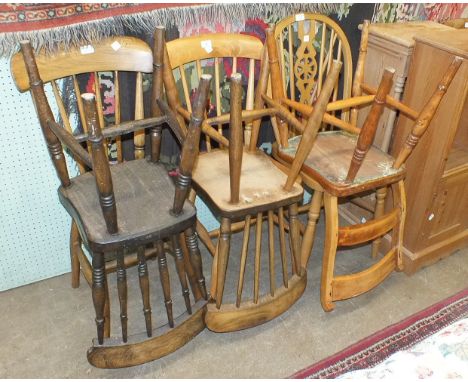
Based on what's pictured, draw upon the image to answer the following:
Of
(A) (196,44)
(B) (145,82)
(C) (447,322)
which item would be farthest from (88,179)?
(C) (447,322)

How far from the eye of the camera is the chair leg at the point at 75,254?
→ 1.71 m

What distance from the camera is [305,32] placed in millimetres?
1876

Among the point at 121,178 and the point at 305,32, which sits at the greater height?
the point at 305,32

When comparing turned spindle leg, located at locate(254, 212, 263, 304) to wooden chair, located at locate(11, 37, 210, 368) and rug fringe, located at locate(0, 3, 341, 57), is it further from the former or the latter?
rug fringe, located at locate(0, 3, 341, 57)

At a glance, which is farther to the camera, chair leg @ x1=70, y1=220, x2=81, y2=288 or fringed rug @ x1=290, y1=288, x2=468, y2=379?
chair leg @ x1=70, y1=220, x2=81, y2=288

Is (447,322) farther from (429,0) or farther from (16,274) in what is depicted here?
(16,274)

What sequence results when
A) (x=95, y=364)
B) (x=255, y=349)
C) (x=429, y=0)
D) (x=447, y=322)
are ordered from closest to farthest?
(x=95, y=364) < (x=255, y=349) < (x=447, y=322) < (x=429, y=0)

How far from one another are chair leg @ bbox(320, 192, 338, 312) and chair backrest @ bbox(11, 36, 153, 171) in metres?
0.69

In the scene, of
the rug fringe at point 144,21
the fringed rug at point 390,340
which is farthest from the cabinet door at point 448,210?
the rug fringe at point 144,21

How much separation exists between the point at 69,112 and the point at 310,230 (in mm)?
942

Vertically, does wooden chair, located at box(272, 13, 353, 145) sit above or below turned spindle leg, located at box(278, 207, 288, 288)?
above

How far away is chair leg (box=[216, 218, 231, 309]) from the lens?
1.50 meters

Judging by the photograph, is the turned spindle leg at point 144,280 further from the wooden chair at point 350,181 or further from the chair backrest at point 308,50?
the chair backrest at point 308,50

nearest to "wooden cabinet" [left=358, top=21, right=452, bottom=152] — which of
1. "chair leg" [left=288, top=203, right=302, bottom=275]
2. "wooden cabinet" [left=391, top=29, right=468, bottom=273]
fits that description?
"wooden cabinet" [left=391, top=29, right=468, bottom=273]
